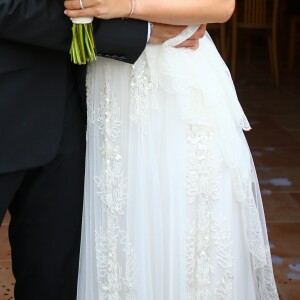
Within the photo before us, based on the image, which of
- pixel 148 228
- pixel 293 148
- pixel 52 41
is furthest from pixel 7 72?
pixel 293 148

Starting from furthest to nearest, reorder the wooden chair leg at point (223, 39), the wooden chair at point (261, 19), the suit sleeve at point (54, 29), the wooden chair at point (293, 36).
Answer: the wooden chair at point (293, 36)
the wooden chair leg at point (223, 39)
the wooden chair at point (261, 19)
the suit sleeve at point (54, 29)

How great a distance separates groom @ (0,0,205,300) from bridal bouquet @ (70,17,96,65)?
0.9 inches

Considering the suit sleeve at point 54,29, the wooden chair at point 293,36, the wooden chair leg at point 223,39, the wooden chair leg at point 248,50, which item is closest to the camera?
the suit sleeve at point 54,29

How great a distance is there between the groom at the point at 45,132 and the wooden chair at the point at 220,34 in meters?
5.14

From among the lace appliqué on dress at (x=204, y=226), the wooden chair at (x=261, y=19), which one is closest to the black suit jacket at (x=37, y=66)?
the lace appliqué on dress at (x=204, y=226)

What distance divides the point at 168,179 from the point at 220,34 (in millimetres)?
5391

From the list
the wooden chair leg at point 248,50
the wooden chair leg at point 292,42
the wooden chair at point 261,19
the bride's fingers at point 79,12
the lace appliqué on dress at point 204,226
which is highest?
the bride's fingers at point 79,12

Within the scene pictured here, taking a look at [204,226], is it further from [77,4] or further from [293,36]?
[293,36]

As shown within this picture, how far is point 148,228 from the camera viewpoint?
1714mm

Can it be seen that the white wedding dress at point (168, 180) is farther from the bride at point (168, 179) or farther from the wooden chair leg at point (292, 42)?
the wooden chair leg at point (292, 42)

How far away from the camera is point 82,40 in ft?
4.75

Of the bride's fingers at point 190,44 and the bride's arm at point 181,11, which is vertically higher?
the bride's arm at point 181,11

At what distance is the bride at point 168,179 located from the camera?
1.65 metres

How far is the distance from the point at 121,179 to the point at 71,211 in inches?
6.6
